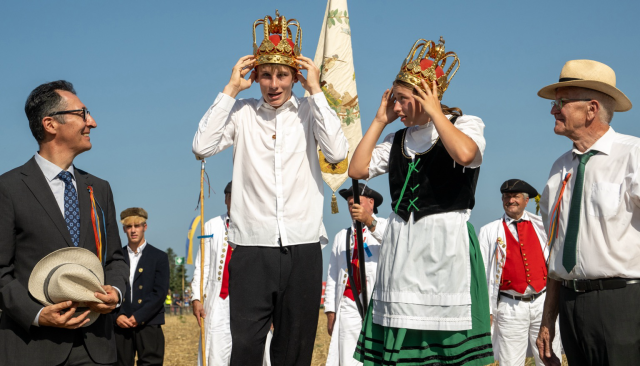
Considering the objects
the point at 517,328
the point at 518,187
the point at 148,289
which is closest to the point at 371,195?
the point at 518,187

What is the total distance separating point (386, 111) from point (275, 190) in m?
0.96

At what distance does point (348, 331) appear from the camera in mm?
9336

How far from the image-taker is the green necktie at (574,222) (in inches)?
175

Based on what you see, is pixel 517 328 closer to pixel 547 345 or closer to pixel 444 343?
pixel 547 345

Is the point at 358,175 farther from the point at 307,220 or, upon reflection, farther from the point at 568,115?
the point at 568,115

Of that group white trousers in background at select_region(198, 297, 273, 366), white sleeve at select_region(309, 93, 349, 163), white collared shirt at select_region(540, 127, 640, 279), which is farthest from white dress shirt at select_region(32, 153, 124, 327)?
white trousers in background at select_region(198, 297, 273, 366)

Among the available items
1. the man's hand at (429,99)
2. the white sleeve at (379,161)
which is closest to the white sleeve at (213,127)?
the white sleeve at (379,161)

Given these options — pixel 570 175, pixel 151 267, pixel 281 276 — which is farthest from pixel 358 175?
pixel 151 267

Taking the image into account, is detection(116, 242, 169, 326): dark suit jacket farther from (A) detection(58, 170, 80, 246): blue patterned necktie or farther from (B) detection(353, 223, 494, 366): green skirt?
(B) detection(353, 223, 494, 366): green skirt

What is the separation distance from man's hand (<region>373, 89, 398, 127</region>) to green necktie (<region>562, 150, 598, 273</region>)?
1.23 meters

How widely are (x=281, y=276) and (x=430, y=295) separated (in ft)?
2.99

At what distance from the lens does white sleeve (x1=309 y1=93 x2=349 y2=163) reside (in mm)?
4723

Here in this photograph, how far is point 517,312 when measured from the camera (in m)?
9.95

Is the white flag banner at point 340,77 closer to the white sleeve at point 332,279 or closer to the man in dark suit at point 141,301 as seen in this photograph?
the white sleeve at point 332,279
